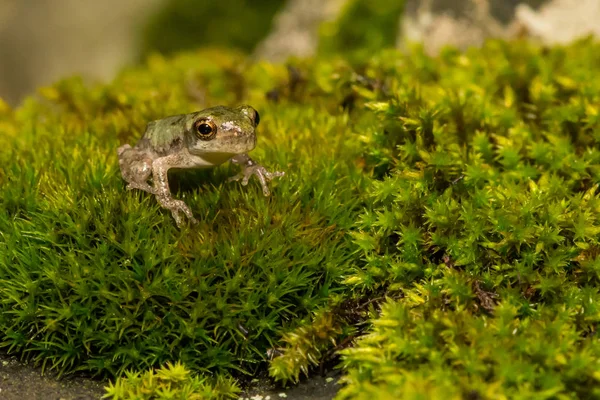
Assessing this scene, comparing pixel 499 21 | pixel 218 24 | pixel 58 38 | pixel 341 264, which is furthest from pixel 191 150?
pixel 58 38

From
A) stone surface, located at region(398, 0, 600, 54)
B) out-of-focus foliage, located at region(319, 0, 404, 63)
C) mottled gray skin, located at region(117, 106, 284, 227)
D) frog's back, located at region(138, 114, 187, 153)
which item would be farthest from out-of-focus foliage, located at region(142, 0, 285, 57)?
mottled gray skin, located at region(117, 106, 284, 227)

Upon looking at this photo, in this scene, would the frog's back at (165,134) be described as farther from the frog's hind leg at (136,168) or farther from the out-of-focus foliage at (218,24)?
the out-of-focus foliage at (218,24)

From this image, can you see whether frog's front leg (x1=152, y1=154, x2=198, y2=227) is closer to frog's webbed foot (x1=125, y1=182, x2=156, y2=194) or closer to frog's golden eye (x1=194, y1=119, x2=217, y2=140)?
frog's webbed foot (x1=125, y1=182, x2=156, y2=194)

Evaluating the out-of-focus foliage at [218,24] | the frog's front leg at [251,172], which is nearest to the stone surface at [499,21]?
the frog's front leg at [251,172]

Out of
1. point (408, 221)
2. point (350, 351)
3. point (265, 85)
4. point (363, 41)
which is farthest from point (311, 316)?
point (363, 41)

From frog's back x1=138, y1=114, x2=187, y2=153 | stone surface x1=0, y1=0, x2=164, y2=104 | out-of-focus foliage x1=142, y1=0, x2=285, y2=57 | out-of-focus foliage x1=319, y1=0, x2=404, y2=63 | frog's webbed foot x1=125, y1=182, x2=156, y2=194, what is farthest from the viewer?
stone surface x1=0, y1=0, x2=164, y2=104

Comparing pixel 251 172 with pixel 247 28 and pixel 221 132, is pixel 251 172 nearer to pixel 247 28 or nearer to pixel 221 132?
pixel 221 132
